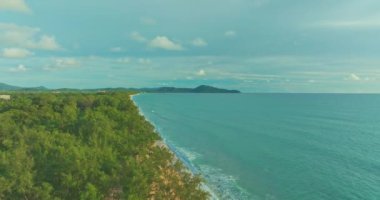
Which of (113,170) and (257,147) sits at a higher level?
(113,170)

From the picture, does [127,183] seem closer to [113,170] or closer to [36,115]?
[113,170]

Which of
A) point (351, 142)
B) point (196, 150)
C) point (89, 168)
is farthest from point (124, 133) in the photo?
point (351, 142)

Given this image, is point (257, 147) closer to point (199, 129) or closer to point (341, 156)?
point (341, 156)

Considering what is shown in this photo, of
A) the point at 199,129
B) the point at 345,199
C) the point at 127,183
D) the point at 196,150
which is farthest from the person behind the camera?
the point at 199,129

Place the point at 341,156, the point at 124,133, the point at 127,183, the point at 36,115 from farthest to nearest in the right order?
the point at 36,115 → the point at 341,156 → the point at 124,133 → the point at 127,183

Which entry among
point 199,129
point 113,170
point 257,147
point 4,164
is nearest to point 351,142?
point 257,147

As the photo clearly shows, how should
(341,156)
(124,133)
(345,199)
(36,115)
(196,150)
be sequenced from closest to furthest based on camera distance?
(345,199) → (124,133) → (341,156) → (196,150) → (36,115)

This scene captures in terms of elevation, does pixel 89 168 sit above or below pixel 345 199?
above

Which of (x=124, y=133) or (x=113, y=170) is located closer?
(x=113, y=170)

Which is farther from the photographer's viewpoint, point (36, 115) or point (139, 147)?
point (36, 115)
